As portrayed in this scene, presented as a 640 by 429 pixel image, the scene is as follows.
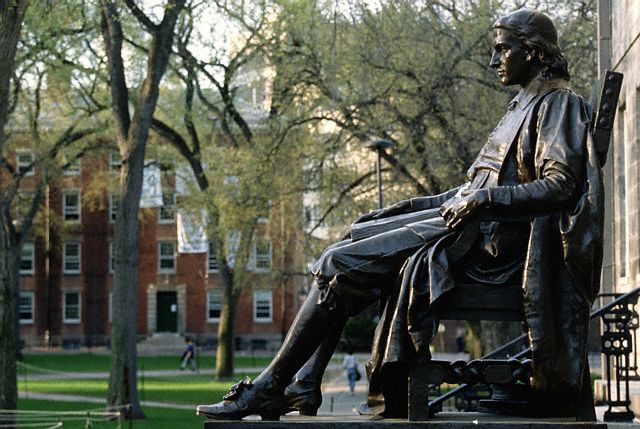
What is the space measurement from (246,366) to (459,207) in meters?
45.5

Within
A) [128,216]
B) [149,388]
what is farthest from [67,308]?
[128,216]

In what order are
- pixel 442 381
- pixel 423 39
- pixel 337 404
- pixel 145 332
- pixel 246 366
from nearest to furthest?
1. pixel 442 381
2. pixel 423 39
3. pixel 337 404
4. pixel 246 366
5. pixel 145 332

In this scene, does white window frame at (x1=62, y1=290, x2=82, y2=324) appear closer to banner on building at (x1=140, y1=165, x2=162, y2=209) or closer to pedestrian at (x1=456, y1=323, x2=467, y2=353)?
pedestrian at (x1=456, y1=323, x2=467, y2=353)

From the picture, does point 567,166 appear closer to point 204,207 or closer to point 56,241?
point 204,207

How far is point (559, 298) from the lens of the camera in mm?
6277

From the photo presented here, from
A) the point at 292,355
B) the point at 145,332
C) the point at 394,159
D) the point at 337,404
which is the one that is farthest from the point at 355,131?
the point at 145,332

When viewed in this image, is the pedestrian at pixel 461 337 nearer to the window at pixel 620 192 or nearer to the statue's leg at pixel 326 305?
the window at pixel 620 192

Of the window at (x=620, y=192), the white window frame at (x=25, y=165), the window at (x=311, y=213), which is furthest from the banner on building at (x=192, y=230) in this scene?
the window at (x=620, y=192)

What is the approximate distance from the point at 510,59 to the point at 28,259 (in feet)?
230

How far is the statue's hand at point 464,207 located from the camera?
6.28 m

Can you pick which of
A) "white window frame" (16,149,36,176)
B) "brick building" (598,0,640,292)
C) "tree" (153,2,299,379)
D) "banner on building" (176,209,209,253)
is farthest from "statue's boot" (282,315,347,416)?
"white window frame" (16,149,36,176)

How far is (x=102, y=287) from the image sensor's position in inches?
2916

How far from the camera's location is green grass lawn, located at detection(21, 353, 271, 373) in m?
53.7

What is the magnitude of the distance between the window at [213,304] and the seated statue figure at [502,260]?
6675cm
